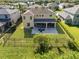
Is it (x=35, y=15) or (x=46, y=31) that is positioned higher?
(x=35, y=15)

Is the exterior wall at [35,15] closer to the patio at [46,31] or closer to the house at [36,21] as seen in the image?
the house at [36,21]

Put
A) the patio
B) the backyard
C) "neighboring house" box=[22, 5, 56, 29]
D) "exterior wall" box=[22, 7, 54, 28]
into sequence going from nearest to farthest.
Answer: the backyard → the patio → "neighboring house" box=[22, 5, 56, 29] → "exterior wall" box=[22, 7, 54, 28]

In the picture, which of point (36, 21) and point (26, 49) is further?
point (36, 21)

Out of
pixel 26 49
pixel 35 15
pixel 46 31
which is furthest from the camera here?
pixel 35 15

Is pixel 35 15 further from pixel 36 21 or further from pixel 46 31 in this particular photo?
pixel 46 31

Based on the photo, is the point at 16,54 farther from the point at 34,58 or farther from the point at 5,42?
the point at 5,42

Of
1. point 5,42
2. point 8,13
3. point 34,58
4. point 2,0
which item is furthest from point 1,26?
point 2,0

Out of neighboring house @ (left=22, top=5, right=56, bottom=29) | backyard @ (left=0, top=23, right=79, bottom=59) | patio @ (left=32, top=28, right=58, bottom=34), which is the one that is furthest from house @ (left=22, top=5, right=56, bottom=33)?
backyard @ (left=0, top=23, right=79, bottom=59)

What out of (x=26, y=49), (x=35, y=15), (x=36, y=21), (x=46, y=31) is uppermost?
(x=35, y=15)

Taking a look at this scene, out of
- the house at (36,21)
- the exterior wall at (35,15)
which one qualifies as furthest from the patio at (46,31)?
the exterior wall at (35,15)

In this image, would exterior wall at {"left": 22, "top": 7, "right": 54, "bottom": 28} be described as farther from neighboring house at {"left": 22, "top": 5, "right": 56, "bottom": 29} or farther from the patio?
the patio

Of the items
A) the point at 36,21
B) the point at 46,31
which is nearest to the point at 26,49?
the point at 46,31
